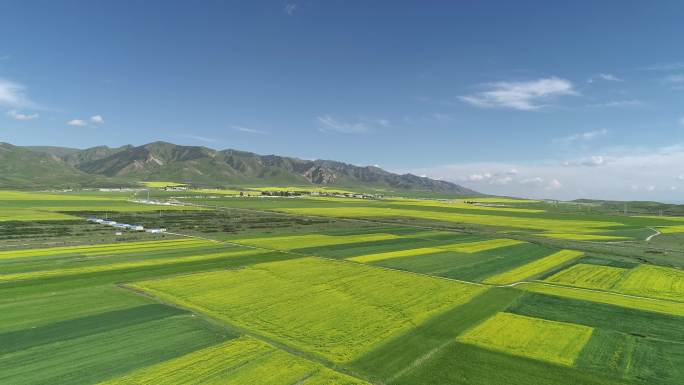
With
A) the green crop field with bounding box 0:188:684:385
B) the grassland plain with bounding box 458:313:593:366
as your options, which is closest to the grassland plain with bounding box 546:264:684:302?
the green crop field with bounding box 0:188:684:385

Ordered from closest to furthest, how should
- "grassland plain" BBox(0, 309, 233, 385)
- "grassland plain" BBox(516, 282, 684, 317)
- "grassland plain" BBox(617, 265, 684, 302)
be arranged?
"grassland plain" BBox(0, 309, 233, 385) < "grassland plain" BBox(516, 282, 684, 317) < "grassland plain" BBox(617, 265, 684, 302)

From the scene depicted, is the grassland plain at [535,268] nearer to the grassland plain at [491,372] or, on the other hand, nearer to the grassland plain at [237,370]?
the grassland plain at [491,372]

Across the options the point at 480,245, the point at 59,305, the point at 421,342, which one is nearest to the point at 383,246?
the point at 480,245

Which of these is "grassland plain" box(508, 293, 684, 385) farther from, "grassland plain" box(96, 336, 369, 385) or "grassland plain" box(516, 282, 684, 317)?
"grassland plain" box(96, 336, 369, 385)

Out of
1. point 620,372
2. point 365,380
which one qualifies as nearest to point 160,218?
point 365,380

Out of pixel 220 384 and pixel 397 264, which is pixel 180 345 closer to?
pixel 220 384

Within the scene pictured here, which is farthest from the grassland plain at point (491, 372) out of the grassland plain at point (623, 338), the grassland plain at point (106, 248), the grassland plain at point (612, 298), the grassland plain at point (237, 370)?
the grassland plain at point (106, 248)
